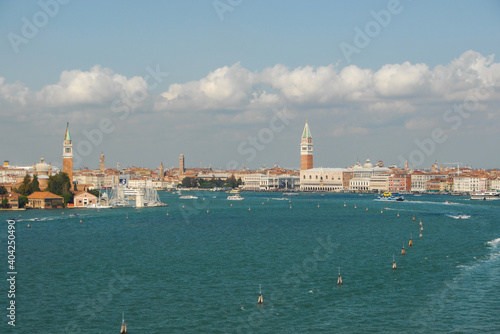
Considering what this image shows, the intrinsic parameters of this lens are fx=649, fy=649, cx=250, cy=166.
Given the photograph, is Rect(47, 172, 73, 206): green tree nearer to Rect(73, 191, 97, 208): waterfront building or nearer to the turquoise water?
Rect(73, 191, 97, 208): waterfront building

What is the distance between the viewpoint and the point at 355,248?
21.8m

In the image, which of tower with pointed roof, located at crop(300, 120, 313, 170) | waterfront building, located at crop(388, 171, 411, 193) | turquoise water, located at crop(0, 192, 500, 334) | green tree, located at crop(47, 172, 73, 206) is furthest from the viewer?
tower with pointed roof, located at crop(300, 120, 313, 170)

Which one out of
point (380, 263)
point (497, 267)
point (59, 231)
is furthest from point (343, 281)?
point (59, 231)

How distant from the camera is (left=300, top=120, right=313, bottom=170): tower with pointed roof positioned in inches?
4087

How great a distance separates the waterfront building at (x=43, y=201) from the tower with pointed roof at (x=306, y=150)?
62.3m

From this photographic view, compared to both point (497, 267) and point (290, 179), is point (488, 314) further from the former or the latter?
point (290, 179)

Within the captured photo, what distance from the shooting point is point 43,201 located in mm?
45312

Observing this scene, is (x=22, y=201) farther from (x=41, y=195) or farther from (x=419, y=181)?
(x=419, y=181)

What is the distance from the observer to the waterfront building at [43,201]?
45219 millimetres

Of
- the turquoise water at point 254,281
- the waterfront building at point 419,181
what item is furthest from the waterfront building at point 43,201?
the waterfront building at point 419,181

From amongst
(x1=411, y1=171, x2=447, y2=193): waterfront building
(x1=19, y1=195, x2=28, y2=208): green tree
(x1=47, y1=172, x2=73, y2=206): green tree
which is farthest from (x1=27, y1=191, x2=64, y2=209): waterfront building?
(x1=411, y1=171, x2=447, y2=193): waterfront building

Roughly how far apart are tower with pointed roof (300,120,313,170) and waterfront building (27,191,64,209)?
62346mm

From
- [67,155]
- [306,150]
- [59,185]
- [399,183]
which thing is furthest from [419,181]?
[59,185]

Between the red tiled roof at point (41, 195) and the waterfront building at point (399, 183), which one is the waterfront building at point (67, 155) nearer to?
the red tiled roof at point (41, 195)
